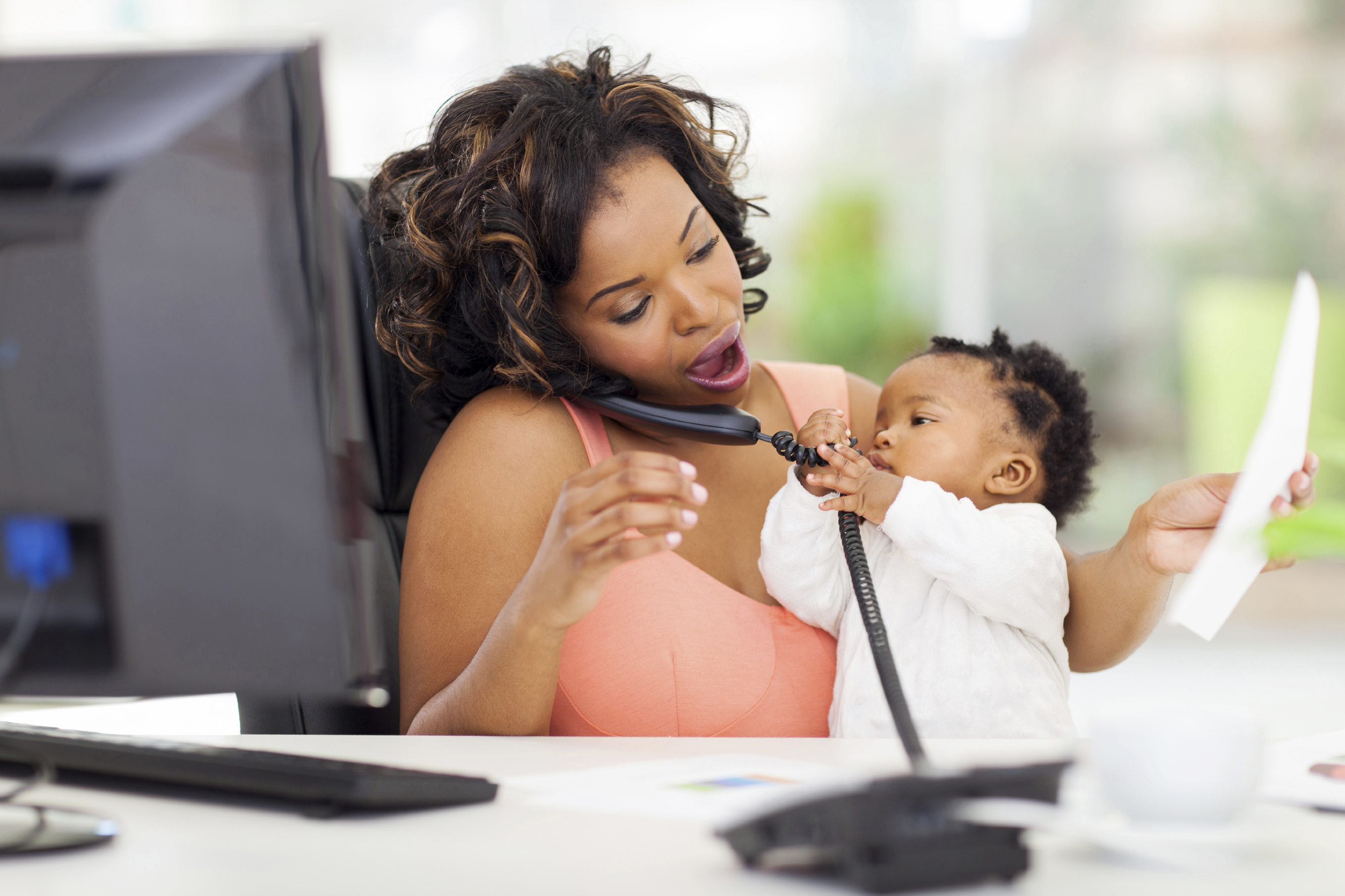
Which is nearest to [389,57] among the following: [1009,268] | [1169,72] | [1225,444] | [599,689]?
[1009,268]

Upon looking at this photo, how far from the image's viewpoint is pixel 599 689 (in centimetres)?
113

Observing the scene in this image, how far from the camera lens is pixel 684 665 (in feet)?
3.67

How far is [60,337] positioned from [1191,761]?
0.66 m

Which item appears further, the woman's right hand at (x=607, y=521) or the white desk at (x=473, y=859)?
the woman's right hand at (x=607, y=521)

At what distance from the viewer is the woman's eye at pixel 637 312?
1.19 metres

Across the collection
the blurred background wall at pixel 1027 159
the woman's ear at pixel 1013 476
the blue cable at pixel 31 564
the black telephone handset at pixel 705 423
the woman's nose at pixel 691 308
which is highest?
the blurred background wall at pixel 1027 159

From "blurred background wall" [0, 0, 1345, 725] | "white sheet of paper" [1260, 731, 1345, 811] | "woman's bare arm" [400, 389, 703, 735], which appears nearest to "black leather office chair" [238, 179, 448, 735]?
"woman's bare arm" [400, 389, 703, 735]

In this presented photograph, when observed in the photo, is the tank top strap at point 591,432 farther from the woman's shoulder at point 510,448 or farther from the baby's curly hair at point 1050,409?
the baby's curly hair at point 1050,409

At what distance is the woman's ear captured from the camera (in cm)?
126

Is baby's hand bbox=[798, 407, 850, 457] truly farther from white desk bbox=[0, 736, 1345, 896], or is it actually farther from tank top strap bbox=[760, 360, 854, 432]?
white desk bbox=[0, 736, 1345, 896]

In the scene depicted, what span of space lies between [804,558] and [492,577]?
0.32m

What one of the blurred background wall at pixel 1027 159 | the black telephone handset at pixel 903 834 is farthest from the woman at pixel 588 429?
the blurred background wall at pixel 1027 159

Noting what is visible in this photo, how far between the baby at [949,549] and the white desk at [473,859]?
0.36m

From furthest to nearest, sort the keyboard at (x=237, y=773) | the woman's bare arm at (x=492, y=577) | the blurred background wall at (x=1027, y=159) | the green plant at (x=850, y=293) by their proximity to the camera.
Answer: the green plant at (x=850, y=293) → the blurred background wall at (x=1027, y=159) → the woman's bare arm at (x=492, y=577) → the keyboard at (x=237, y=773)
